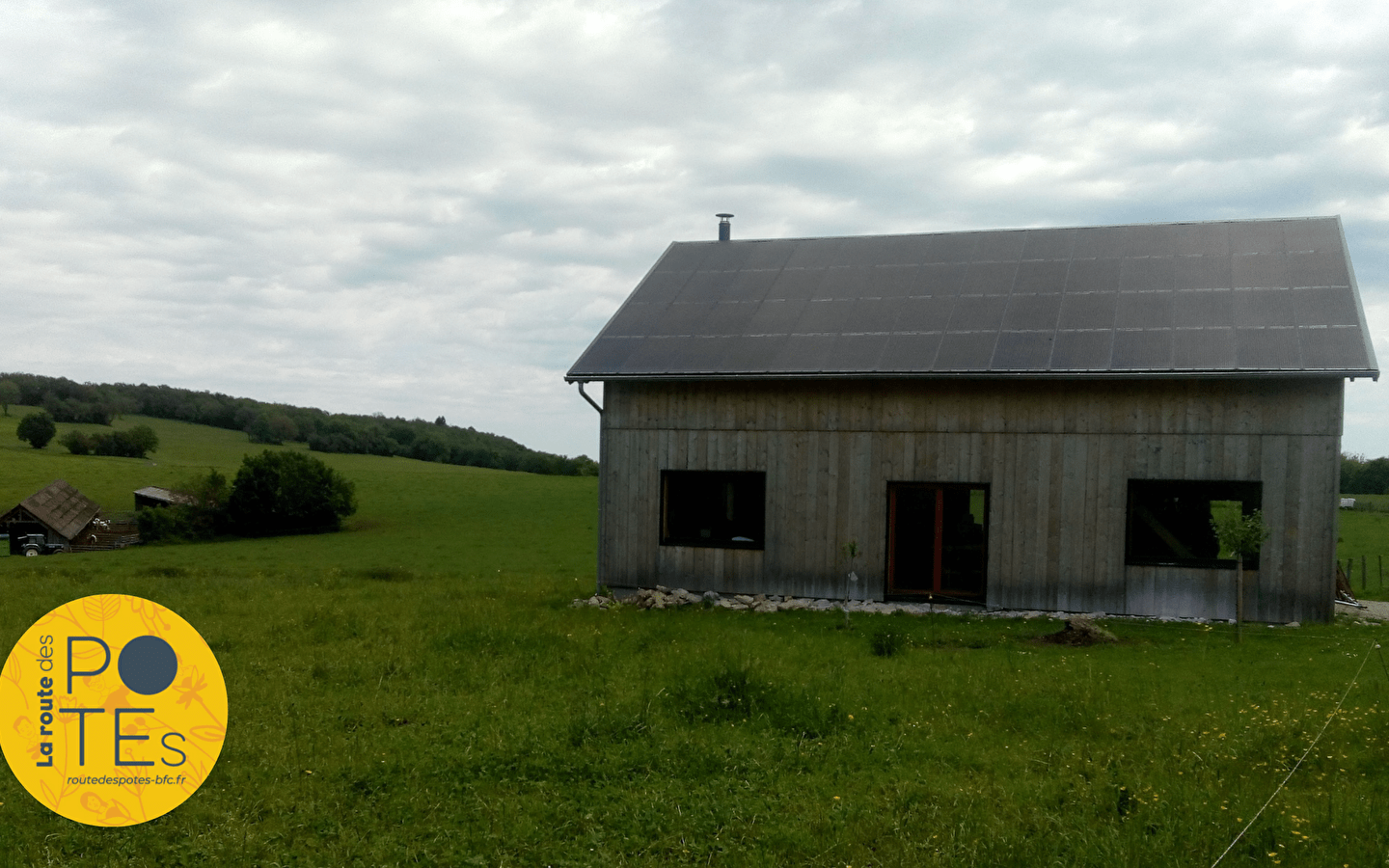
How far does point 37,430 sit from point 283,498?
1307 inches

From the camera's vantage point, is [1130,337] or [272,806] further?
[1130,337]

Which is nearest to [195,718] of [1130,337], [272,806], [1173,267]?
[272,806]

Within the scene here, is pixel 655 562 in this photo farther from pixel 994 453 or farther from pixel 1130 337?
pixel 1130 337

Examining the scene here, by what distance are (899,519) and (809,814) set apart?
1101 centimetres

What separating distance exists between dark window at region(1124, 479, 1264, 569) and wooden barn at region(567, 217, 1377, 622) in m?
0.03

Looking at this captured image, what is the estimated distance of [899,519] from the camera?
59.5 feet

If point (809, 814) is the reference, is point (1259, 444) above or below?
above

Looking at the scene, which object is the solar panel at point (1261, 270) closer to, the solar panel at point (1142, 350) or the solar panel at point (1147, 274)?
the solar panel at point (1147, 274)

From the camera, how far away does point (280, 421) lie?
273 ft

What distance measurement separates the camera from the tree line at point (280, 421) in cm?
7706

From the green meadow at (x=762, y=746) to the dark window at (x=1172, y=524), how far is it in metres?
1.40

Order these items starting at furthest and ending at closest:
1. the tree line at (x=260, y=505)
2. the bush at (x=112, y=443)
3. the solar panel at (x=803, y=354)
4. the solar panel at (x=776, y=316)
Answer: the bush at (x=112, y=443) → the tree line at (x=260, y=505) → the solar panel at (x=776, y=316) → the solar panel at (x=803, y=354)

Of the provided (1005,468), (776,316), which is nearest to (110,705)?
(1005,468)

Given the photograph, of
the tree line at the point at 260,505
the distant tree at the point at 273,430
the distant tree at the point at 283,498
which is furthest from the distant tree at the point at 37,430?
the distant tree at the point at 283,498
